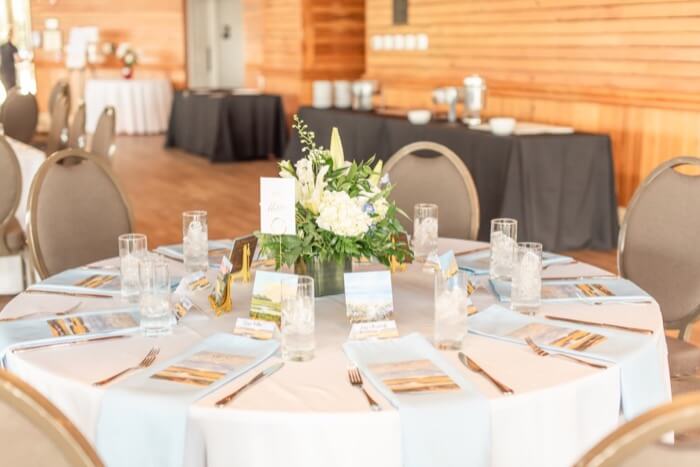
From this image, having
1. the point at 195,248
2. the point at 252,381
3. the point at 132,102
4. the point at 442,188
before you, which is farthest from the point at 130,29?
the point at 252,381

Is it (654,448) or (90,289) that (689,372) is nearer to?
(654,448)

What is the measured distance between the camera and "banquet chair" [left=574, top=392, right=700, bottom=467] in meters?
1.07

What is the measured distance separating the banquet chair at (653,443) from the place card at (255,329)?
0.91 m

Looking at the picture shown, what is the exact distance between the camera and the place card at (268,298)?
1.94m

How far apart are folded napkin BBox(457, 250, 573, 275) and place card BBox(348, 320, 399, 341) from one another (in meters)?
0.61

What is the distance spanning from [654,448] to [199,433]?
2.56 ft

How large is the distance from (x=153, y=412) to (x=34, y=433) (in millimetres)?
318

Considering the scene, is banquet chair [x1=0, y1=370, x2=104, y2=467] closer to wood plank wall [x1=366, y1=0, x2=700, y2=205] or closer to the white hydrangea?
the white hydrangea

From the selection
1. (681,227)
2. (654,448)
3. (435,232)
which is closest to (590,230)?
(681,227)

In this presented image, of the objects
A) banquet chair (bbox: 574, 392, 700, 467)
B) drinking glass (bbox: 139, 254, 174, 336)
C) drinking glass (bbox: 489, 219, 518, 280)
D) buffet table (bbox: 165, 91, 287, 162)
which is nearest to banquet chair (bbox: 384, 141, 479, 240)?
drinking glass (bbox: 489, 219, 518, 280)

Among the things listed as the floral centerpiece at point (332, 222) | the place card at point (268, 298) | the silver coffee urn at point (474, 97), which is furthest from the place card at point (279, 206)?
the silver coffee urn at point (474, 97)

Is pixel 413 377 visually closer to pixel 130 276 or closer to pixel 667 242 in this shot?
pixel 130 276

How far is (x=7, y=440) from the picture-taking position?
125cm

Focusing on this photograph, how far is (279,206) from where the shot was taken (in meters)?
2.06
